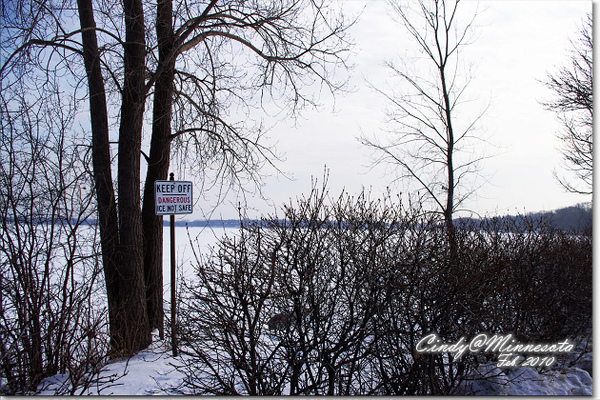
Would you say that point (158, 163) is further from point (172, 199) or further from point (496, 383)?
point (496, 383)

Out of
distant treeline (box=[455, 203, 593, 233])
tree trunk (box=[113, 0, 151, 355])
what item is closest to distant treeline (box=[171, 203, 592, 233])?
distant treeline (box=[455, 203, 593, 233])

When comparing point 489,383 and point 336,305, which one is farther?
point 489,383

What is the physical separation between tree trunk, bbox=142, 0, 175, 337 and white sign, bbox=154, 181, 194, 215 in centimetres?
98

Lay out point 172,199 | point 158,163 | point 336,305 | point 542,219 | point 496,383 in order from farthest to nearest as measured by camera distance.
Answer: point 542,219
point 158,163
point 172,199
point 496,383
point 336,305

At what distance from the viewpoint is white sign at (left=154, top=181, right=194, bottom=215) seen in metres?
5.48

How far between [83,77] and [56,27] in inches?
29.4

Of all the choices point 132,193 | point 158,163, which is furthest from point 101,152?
point 158,163

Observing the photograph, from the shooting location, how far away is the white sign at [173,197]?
548 centimetres

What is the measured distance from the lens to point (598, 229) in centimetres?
419

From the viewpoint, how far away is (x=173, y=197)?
5.60m

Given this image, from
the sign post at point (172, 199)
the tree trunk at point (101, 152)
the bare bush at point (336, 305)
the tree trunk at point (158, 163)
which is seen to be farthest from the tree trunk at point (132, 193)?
the bare bush at point (336, 305)

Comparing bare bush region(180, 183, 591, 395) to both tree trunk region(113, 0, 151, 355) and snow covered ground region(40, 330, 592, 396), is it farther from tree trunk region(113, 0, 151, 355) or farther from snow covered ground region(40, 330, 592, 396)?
tree trunk region(113, 0, 151, 355)

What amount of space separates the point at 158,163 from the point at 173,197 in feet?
3.84

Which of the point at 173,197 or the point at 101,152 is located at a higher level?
the point at 101,152
